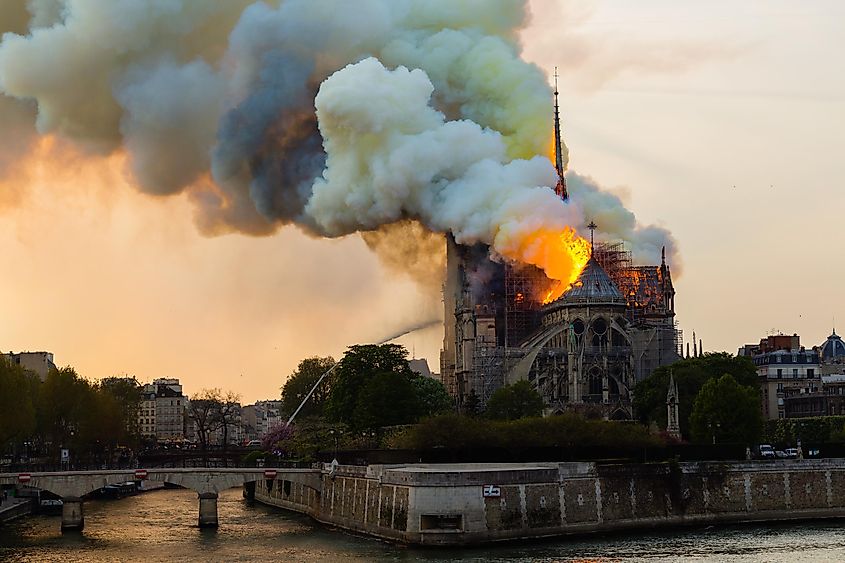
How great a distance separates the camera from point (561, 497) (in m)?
76.2

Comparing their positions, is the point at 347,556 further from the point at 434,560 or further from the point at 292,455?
the point at 292,455

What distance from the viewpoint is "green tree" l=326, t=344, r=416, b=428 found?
127375 millimetres

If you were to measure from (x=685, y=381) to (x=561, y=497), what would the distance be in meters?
45.7

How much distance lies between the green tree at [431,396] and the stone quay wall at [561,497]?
41322 mm

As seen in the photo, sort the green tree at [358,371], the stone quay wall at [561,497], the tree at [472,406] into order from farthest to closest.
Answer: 1. the tree at [472,406]
2. the green tree at [358,371]
3. the stone quay wall at [561,497]

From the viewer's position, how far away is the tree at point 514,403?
123125 millimetres

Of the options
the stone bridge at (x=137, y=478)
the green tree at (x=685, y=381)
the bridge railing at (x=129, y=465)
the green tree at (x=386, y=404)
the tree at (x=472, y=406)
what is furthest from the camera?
the tree at (x=472, y=406)

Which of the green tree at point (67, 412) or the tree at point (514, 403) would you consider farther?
the tree at point (514, 403)

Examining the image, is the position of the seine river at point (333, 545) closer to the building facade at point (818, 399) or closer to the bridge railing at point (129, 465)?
the bridge railing at point (129, 465)

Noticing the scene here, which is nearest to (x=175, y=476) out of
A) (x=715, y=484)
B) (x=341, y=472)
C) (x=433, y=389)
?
(x=341, y=472)

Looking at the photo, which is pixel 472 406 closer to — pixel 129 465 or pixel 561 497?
pixel 129 465

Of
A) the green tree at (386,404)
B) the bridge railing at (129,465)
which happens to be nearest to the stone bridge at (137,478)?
the bridge railing at (129,465)

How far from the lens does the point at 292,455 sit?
12106cm

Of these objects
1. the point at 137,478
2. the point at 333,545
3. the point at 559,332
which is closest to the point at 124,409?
the point at 559,332
